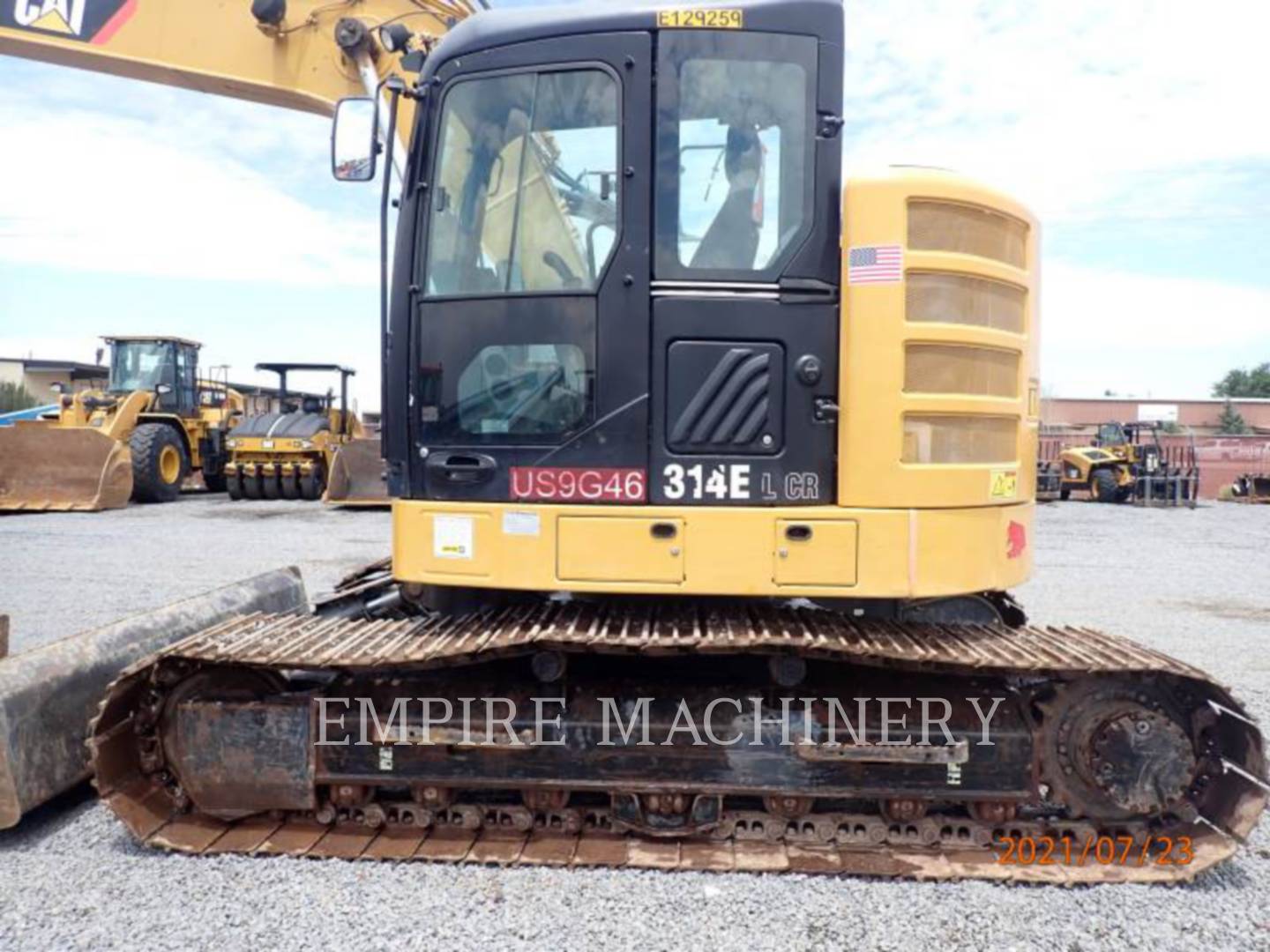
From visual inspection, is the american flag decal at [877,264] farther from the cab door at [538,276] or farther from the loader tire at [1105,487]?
the loader tire at [1105,487]

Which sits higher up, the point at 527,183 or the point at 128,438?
the point at 527,183

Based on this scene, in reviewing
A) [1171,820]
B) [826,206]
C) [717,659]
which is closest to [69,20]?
[826,206]

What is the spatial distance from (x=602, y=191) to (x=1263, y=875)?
11.5 ft

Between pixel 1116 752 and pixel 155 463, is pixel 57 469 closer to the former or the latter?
pixel 155 463

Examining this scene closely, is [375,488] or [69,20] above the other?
[69,20]

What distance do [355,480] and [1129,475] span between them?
61.8 ft

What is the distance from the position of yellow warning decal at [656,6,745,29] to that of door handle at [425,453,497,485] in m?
1.71

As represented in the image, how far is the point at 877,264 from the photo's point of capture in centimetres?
309

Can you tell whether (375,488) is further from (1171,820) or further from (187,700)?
(1171,820)

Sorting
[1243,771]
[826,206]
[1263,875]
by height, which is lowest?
[1263,875]

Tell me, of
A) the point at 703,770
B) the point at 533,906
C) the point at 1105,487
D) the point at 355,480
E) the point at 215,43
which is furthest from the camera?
the point at 1105,487

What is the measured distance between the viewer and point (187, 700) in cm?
328
